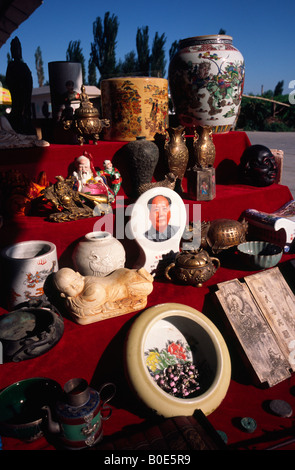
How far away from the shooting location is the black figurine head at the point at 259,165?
3486 millimetres

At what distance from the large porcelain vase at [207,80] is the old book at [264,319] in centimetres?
171

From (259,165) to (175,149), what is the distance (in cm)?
98

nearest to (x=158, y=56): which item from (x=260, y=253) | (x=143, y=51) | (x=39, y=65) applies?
(x=143, y=51)

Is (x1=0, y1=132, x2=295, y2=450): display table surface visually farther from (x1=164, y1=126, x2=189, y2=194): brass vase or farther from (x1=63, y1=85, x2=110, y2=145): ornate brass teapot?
(x1=164, y1=126, x2=189, y2=194): brass vase

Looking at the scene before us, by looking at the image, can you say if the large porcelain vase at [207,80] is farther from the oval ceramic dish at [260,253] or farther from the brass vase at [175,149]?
the oval ceramic dish at [260,253]

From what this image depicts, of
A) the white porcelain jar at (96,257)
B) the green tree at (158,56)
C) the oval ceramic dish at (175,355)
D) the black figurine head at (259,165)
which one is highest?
the green tree at (158,56)

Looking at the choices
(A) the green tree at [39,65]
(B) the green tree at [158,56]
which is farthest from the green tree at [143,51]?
(A) the green tree at [39,65]

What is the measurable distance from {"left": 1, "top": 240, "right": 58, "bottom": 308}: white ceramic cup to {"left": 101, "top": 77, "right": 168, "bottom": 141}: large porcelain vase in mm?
1473

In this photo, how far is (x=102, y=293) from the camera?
2143 mm

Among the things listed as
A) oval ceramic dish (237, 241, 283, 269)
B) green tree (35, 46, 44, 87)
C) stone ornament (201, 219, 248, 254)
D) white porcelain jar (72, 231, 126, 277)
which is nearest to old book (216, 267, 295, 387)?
oval ceramic dish (237, 241, 283, 269)

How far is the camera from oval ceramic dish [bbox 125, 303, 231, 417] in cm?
193

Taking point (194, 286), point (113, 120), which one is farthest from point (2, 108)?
point (194, 286)

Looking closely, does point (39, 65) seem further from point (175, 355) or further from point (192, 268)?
point (175, 355)

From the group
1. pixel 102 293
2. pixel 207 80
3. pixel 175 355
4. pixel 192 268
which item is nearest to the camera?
pixel 102 293
